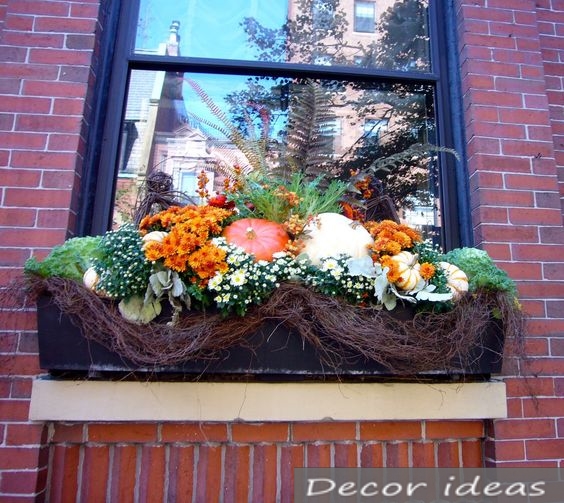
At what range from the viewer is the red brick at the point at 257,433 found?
1.69 m

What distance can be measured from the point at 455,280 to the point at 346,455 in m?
0.84

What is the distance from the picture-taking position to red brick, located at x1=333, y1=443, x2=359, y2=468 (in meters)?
1.70

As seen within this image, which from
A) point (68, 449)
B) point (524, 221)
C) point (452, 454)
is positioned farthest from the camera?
point (524, 221)

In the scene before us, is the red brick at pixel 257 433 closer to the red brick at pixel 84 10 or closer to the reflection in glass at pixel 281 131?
the reflection in glass at pixel 281 131

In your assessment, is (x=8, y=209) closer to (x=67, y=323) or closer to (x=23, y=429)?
(x=67, y=323)

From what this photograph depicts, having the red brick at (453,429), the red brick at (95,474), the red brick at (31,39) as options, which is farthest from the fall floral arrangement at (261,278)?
the red brick at (31,39)

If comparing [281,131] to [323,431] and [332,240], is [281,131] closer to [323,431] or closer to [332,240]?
[332,240]

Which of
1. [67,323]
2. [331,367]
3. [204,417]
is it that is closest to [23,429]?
[67,323]

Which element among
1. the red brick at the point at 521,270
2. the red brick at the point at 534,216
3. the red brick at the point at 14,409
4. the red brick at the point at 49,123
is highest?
the red brick at the point at 49,123

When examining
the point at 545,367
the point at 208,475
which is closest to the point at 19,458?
the point at 208,475

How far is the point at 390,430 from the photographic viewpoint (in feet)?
5.73

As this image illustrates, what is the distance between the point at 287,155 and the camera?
208 cm

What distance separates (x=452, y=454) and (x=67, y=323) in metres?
1.65

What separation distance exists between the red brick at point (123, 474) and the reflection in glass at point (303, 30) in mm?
2162
